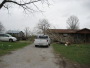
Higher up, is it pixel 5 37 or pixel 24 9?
pixel 24 9

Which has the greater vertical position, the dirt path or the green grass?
the dirt path

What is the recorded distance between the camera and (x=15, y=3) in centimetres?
1823

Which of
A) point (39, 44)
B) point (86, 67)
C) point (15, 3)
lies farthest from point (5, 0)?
point (86, 67)

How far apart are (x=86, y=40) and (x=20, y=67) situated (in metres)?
35.7

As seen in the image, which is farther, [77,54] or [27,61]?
[77,54]

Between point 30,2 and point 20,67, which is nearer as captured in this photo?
point 20,67

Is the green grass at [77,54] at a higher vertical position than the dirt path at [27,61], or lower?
lower

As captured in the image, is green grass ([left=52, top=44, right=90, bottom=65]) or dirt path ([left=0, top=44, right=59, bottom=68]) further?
green grass ([left=52, top=44, right=90, bottom=65])

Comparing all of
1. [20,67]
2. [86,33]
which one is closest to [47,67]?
[20,67]

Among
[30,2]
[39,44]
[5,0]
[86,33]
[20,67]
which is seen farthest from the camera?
[86,33]

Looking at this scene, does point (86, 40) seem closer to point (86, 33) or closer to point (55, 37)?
point (86, 33)

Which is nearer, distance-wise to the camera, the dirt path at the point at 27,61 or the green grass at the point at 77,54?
the dirt path at the point at 27,61

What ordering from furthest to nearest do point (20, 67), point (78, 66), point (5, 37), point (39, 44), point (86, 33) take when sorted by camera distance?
point (86, 33)
point (5, 37)
point (39, 44)
point (78, 66)
point (20, 67)

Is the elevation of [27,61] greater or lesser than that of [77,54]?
greater
